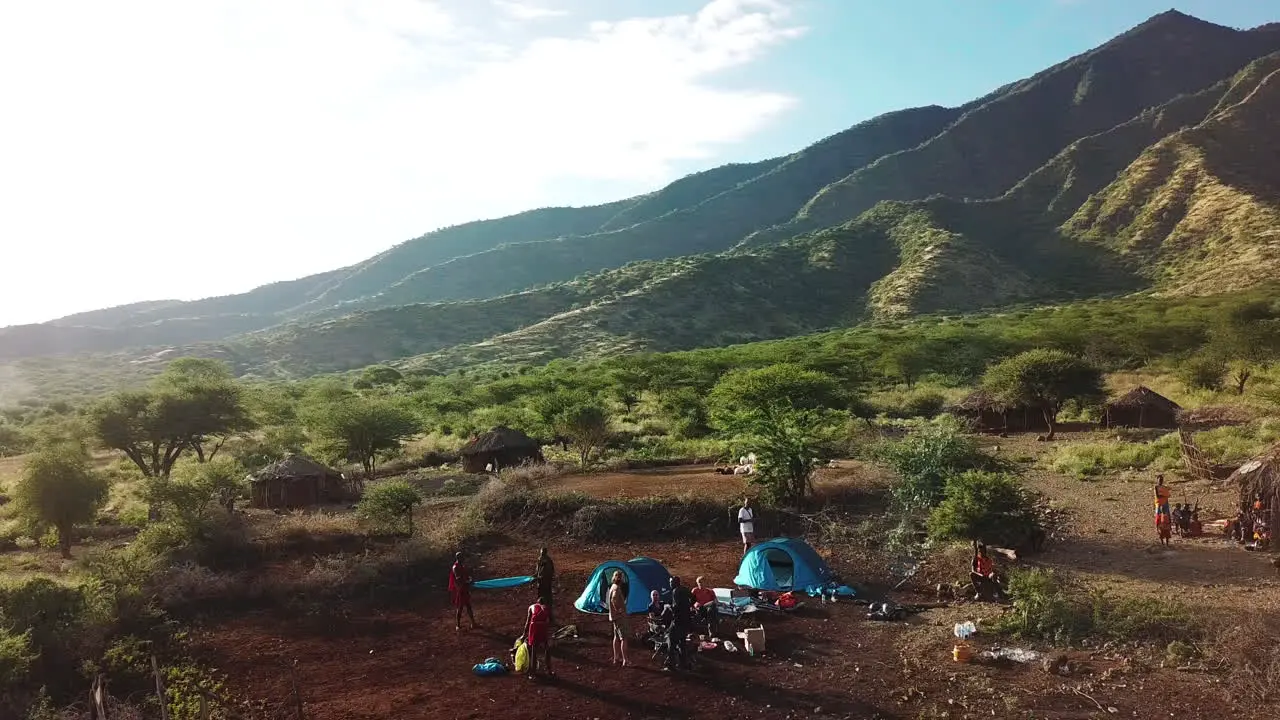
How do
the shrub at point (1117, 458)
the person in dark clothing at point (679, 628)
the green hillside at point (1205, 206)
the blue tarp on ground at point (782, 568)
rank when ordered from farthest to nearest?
the green hillside at point (1205, 206), the shrub at point (1117, 458), the blue tarp on ground at point (782, 568), the person in dark clothing at point (679, 628)

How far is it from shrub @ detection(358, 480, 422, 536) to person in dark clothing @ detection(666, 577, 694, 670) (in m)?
11.3

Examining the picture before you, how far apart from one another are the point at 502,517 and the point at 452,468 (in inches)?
580

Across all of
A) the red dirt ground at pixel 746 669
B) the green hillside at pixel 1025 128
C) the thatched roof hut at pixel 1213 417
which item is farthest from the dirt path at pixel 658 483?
the green hillside at pixel 1025 128

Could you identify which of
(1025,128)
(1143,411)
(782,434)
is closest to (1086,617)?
(782,434)

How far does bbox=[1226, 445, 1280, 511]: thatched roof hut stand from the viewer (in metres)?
16.8

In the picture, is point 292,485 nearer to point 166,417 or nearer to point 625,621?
point 166,417

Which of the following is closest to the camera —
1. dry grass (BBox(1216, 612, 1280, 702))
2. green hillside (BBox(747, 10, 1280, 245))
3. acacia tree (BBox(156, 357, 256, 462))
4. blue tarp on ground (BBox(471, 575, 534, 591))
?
dry grass (BBox(1216, 612, 1280, 702))

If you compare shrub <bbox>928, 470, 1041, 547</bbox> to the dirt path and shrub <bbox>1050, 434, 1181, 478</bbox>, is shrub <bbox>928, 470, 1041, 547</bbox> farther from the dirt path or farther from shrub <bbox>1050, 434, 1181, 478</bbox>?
shrub <bbox>1050, 434, 1181, 478</bbox>

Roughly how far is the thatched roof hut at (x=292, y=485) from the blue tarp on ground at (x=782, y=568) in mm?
19729

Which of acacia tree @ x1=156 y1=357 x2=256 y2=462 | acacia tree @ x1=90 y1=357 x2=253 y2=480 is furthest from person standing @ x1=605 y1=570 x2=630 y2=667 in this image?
acacia tree @ x1=156 y1=357 x2=256 y2=462

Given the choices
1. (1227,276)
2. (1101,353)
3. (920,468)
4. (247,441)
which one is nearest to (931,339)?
(1101,353)

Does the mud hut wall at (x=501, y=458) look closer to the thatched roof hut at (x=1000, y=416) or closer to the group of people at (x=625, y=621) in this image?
the group of people at (x=625, y=621)

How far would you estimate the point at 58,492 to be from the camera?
22766 millimetres

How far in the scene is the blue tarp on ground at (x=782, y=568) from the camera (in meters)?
16.7
